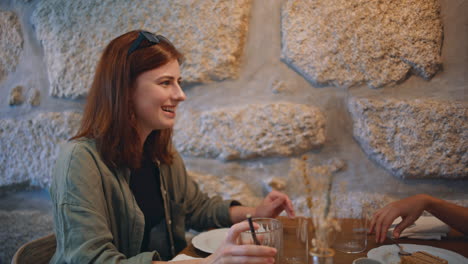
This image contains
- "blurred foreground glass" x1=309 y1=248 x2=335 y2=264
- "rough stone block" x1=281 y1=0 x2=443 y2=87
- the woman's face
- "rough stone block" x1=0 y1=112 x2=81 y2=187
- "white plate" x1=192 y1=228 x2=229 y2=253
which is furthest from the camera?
"rough stone block" x1=0 y1=112 x2=81 y2=187

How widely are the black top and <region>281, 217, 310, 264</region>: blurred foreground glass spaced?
437 mm

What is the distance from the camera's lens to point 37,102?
1612 millimetres

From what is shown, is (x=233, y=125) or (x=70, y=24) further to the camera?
(x=70, y=24)

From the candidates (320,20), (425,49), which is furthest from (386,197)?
(320,20)

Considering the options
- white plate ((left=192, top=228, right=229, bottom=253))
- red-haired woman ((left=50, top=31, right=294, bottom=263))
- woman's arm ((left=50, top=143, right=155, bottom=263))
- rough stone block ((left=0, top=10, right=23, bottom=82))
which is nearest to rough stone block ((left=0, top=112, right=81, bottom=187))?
rough stone block ((left=0, top=10, right=23, bottom=82))

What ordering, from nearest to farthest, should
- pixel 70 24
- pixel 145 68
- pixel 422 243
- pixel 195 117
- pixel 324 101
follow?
pixel 422 243, pixel 145 68, pixel 324 101, pixel 195 117, pixel 70 24

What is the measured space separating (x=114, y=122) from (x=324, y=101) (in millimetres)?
708

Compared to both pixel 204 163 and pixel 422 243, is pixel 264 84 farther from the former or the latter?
pixel 422 243

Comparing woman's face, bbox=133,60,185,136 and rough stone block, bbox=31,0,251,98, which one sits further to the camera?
rough stone block, bbox=31,0,251,98

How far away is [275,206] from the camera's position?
115cm

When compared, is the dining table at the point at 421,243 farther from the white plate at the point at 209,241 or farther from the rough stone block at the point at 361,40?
the rough stone block at the point at 361,40

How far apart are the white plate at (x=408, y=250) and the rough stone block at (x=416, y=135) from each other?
0.36m

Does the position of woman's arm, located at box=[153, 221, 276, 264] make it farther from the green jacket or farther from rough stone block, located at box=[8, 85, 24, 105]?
rough stone block, located at box=[8, 85, 24, 105]

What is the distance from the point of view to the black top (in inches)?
47.3
